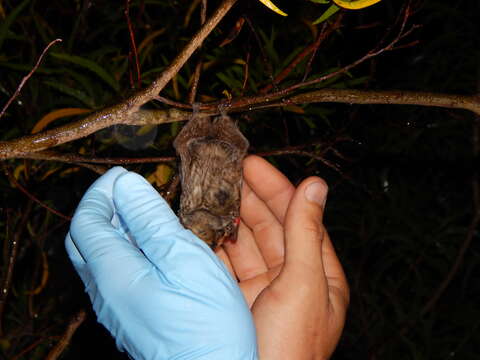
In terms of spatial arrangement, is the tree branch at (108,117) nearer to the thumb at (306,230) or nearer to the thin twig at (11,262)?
the thumb at (306,230)

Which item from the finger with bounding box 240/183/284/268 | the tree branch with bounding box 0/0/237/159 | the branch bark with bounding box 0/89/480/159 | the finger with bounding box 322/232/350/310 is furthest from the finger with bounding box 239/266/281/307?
the tree branch with bounding box 0/0/237/159

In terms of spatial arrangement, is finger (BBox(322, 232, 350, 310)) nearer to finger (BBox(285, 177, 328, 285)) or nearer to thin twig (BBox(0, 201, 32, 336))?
finger (BBox(285, 177, 328, 285))

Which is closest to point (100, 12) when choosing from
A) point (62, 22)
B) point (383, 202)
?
point (62, 22)

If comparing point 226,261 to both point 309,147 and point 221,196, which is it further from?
point 309,147

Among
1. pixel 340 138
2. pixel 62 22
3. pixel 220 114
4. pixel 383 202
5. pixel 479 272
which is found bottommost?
pixel 479 272

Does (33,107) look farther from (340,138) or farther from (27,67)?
(340,138)

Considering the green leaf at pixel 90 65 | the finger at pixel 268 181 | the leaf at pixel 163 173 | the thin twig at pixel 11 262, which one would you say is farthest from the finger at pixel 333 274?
the thin twig at pixel 11 262
